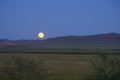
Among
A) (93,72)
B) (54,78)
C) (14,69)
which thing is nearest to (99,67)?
(93,72)

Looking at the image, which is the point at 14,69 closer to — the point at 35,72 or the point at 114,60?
the point at 35,72

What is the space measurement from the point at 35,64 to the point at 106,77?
6.64 m

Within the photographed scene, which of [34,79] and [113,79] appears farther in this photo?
[34,79]

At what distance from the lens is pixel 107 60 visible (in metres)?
28.1

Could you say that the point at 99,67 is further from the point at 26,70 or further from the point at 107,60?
the point at 26,70

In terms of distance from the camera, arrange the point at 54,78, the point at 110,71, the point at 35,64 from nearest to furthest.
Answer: the point at 110,71, the point at 35,64, the point at 54,78

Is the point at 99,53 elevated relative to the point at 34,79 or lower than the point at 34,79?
elevated

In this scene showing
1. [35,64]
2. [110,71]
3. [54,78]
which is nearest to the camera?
[110,71]

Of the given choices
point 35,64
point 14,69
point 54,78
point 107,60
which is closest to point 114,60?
point 107,60

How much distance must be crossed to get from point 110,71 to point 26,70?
7.84m

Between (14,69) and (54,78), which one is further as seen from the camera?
(54,78)

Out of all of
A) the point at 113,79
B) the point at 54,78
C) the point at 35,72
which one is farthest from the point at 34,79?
the point at 54,78

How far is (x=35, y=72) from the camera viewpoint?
95.8 feet

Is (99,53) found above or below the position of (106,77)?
above
